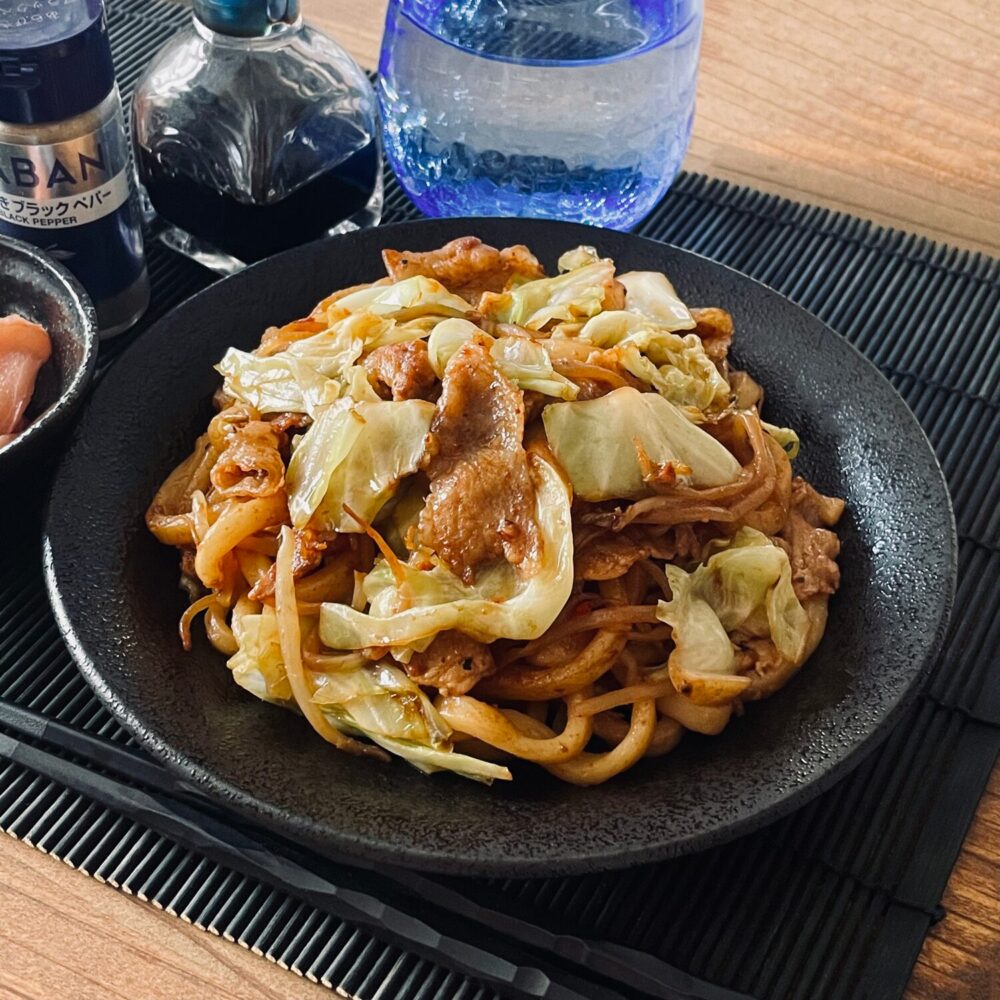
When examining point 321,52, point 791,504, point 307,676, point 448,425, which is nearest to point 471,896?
point 307,676

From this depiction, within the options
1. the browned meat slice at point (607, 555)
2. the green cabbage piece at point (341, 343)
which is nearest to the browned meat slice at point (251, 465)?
the green cabbage piece at point (341, 343)

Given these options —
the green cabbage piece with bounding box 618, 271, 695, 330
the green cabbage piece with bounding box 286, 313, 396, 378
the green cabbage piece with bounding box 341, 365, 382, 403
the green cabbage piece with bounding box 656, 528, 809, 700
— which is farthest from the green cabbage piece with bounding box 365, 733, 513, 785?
the green cabbage piece with bounding box 618, 271, 695, 330

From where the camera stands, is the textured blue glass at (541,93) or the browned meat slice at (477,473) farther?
the textured blue glass at (541,93)

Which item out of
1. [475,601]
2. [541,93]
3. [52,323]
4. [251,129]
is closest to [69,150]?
[52,323]

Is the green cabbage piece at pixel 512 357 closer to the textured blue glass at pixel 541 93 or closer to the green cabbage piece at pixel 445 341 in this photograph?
the green cabbage piece at pixel 445 341

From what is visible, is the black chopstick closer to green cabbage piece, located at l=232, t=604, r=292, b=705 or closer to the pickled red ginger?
green cabbage piece, located at l=232, t=604, r=292, b=705
